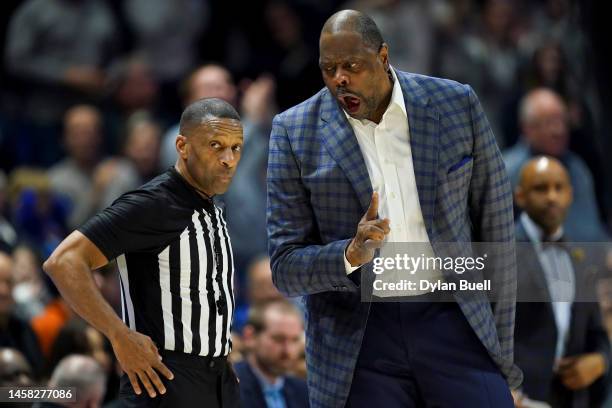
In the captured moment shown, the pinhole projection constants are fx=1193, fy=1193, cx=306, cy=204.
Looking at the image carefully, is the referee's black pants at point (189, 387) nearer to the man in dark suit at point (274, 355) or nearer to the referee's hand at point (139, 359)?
the referee's hand at point (139, 359)

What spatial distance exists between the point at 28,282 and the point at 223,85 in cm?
170

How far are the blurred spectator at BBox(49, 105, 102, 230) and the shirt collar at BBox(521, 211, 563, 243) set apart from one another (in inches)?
140

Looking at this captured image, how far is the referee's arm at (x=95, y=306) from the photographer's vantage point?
3.50m

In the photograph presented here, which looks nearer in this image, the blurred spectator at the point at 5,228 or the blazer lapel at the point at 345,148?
the blazer lapel at the point at 345,148

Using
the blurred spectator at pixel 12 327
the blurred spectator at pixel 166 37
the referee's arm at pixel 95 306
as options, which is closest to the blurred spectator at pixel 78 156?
the blurred spectator at pixel 166 37

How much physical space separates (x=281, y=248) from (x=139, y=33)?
5625 mm

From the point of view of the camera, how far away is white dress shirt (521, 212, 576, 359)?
5305mm

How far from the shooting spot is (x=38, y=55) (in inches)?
344

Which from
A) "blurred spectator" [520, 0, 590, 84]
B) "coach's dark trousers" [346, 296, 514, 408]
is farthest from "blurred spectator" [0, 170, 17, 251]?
"blurred spectator" [520, 0, 590, 84]

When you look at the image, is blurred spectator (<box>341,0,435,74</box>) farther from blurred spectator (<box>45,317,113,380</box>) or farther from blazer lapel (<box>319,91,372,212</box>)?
blazer lapel (<box>319,91,372,212</box>)

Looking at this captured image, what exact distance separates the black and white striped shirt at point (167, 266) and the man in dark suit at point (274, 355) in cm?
204

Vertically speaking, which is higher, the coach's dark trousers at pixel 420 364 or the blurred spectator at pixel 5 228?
the blurred spectator at pixel 5 228

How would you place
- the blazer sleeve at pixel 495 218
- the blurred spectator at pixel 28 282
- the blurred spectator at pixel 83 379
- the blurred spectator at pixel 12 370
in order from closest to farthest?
the blazer sleeve at pixel 495 218 < the blurred spectator at pixel 83 379 < the blurred spectator at pixel 12 370 < the blurred spectator at pixel 28 282

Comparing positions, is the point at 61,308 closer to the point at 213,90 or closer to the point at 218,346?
the point at 213,90
